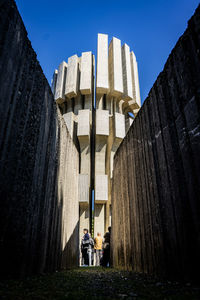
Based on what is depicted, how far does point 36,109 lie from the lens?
3.46 meters

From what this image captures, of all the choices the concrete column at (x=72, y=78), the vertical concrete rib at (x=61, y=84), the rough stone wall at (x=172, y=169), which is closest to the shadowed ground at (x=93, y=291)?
the rough stone wall at (x=172, y=169)

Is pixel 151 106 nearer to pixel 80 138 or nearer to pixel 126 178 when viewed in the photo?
pixel 126 178

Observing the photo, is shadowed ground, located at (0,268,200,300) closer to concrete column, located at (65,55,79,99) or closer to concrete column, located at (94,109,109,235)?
concrete column, located at (94,109,109,235)

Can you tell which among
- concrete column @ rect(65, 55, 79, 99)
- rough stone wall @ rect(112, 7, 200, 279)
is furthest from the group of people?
concrete column @ rect(65, 55, 79, 99)

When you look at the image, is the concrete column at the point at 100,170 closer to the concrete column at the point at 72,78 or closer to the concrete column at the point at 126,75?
the concrete column at the point at 126,75

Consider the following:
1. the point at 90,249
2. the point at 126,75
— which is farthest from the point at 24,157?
the point at 126,75

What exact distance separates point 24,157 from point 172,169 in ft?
6.72

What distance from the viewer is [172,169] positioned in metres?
2.93

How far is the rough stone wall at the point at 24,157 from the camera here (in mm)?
2520

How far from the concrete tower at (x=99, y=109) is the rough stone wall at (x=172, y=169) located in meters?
10.7

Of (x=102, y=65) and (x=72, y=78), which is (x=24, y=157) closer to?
(x=72, y=78)

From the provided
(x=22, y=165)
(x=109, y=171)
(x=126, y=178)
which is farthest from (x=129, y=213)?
(x=109, y=171)

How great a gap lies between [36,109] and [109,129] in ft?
45.4

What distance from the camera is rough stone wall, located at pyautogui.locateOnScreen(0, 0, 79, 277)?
99.2 inches
